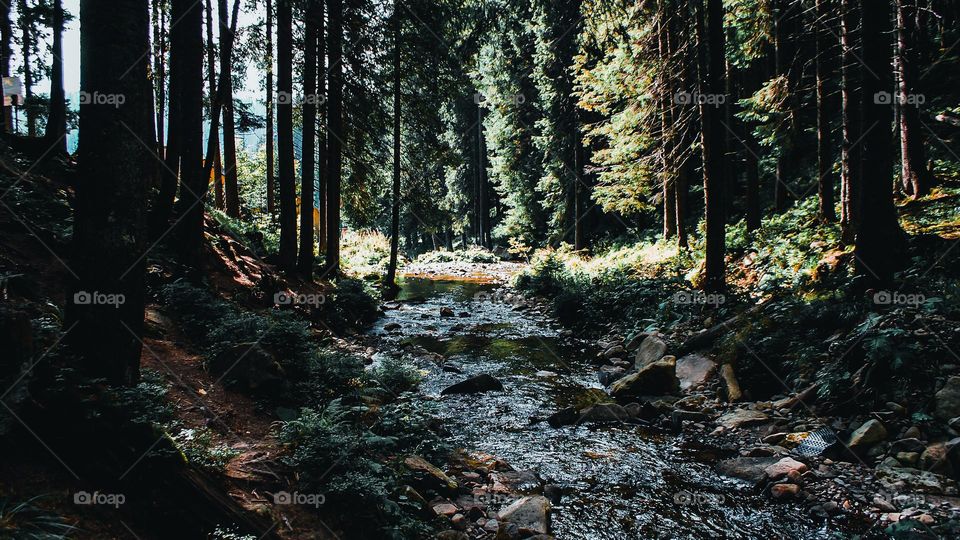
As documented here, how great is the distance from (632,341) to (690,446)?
4.55m

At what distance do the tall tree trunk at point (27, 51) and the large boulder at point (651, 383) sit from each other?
1571 centimetres

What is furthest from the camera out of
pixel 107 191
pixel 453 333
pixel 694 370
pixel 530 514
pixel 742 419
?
pixel 453 333

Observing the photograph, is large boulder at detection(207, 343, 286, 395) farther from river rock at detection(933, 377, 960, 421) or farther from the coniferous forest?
river rock at detection(933, 377, 960, 421)

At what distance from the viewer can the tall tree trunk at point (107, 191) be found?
12.7 feet

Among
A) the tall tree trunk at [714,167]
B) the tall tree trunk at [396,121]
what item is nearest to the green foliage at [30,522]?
the tall tree trunk at [714,167]

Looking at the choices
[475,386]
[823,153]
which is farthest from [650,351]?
[823,153]

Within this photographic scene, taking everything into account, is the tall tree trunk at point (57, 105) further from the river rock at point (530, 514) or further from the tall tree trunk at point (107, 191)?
the river rock at point (530, 514)

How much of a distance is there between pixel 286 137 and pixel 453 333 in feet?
22.8

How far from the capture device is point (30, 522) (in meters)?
2.74

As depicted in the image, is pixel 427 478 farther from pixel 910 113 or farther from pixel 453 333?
pixel 910 113

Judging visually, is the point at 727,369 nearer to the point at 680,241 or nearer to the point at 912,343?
the point at 912,343

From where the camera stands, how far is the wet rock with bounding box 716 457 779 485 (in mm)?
5371

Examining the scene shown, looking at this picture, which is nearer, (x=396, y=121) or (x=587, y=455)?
(x=587, y=455)

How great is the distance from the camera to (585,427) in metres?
7.06
